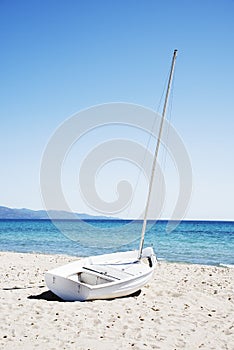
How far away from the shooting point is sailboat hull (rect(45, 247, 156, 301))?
1021 centimetres

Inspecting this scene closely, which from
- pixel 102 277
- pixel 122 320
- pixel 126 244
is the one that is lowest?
pixel 126 244

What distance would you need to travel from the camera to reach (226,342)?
7895mm

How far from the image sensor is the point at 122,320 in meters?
8.89

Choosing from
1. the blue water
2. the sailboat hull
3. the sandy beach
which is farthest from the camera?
the blue water

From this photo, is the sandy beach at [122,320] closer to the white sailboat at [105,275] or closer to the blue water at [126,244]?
the white sailboat at [105,275]

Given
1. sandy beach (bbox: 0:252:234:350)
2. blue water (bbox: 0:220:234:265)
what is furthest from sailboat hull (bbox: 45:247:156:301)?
blue water (bbox: 0:220:234:265)

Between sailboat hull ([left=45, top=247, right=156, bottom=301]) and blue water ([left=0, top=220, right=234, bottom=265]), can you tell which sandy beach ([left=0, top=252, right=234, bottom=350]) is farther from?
blue water ([left=0, top=220, right=234, bottom=265])

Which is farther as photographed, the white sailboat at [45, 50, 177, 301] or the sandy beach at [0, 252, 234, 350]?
the white sailboat at [45, 50, 177, 301]

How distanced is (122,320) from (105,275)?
284cm

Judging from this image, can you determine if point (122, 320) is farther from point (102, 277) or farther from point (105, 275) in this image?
point (105, 275)

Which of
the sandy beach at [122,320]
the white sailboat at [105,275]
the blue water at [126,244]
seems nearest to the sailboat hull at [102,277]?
the white sailboat at [105,275]

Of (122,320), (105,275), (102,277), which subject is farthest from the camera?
(105,275)

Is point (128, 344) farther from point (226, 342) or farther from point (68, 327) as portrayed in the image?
point (226, 342)

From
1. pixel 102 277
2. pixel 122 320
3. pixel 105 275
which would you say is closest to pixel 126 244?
pixel 105 275
